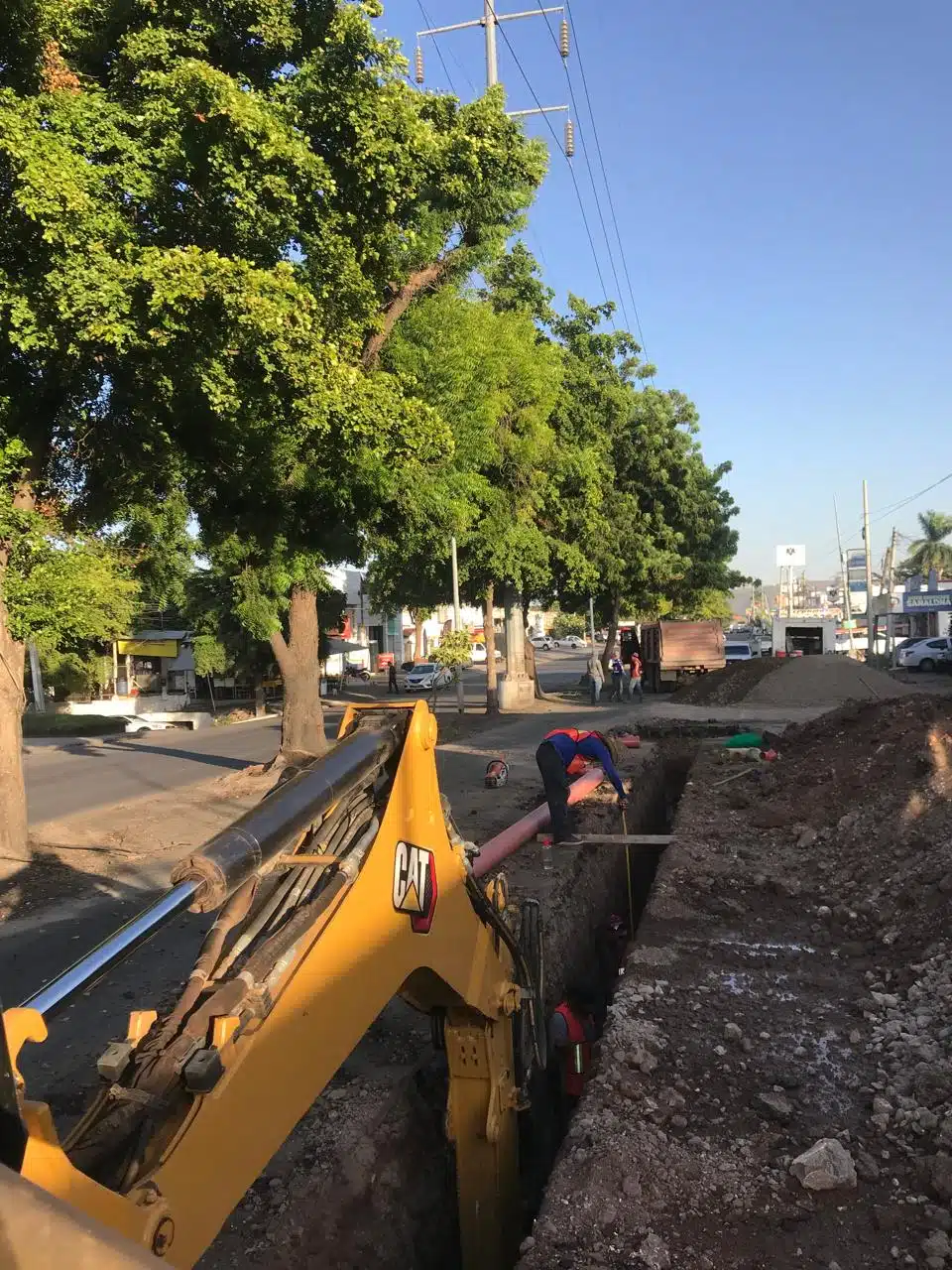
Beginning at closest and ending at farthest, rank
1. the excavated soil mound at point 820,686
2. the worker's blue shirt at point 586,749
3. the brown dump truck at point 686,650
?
the worker's blue shirt at point 586,749 → the excavated soil mound at point 820,686 → the brown dump truck at point 686,650

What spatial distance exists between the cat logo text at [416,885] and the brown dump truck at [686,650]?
101ft

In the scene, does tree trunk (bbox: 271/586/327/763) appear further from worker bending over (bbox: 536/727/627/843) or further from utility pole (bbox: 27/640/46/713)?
utility pole (bbox: 27/640/46/713)

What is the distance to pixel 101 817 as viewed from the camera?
12391 millimetres

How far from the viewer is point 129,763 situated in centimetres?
1908

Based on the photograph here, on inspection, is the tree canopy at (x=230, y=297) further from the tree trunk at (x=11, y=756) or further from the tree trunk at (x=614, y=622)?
the tree trunk at (x=614, y=622)

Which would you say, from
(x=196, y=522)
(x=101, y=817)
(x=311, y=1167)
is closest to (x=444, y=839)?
(x=311, y=1167)

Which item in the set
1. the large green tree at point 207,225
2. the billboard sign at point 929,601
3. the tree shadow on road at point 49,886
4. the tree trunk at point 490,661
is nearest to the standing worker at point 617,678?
the tree trunk at point 490,661

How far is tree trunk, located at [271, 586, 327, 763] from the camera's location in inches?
556

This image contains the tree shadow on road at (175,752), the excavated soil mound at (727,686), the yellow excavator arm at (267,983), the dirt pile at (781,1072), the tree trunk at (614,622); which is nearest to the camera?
the yellow excavator arm at (267,983)

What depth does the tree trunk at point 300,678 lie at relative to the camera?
14.1 meters

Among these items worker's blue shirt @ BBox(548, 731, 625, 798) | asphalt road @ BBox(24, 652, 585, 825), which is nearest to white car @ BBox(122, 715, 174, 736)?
asphalt road @ BBox(24, 652, 585, 825)

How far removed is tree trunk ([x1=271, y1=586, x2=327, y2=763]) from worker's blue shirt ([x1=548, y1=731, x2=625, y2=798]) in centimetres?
649

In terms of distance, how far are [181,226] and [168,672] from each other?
111 feet

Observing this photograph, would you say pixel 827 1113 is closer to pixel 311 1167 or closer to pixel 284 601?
pixel 311 1167
